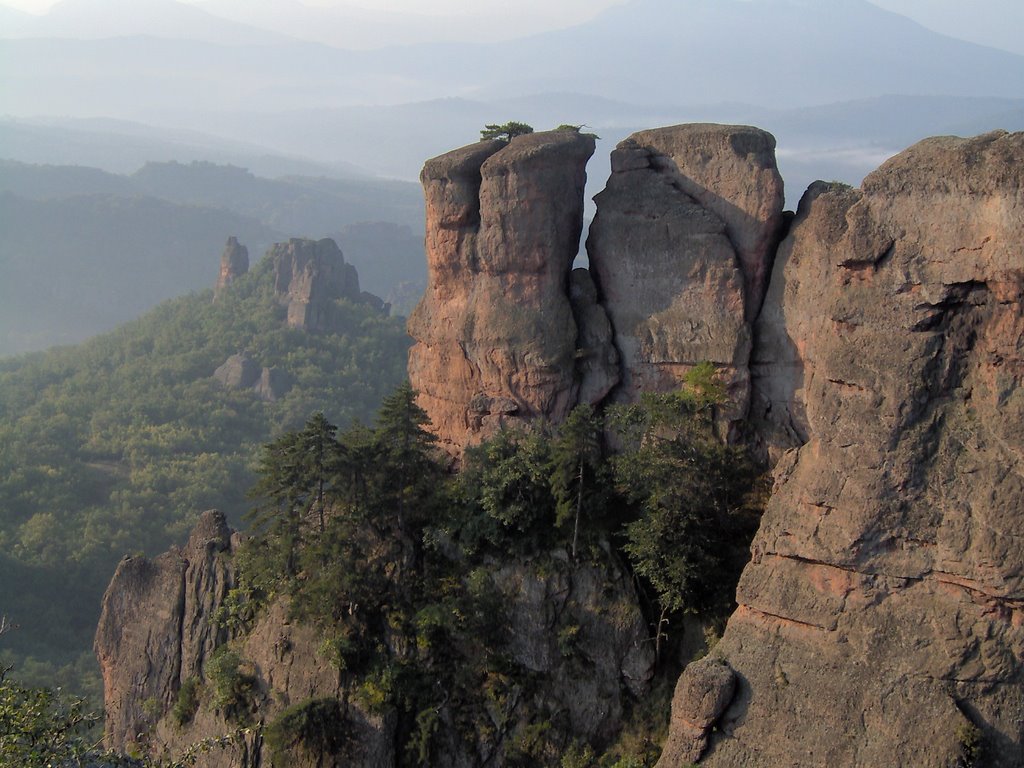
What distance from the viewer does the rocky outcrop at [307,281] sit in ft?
230

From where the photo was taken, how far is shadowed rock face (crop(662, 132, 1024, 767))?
48.7 feet

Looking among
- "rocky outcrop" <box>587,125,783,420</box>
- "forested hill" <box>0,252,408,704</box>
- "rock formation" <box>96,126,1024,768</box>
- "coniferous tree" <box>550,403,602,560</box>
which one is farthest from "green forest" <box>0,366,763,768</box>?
"forested hill" <box>0,252,408,704</box>

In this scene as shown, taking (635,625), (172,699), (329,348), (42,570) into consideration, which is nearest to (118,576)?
(172,699)

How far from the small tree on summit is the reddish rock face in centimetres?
52

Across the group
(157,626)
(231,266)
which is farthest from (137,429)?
(157,626)

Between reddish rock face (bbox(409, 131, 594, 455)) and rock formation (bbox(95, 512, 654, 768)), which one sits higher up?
reddish rock face (bbox(409, 131, 594, 455))

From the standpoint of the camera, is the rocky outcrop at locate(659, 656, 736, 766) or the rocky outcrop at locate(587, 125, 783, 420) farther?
the rocky outcrop at locate(587, 125, 783, 420)

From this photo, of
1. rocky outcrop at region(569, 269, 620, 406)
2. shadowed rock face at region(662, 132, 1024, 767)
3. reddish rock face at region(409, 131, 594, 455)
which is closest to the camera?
shadowed rock face at region(662, 132, 1024, 767)

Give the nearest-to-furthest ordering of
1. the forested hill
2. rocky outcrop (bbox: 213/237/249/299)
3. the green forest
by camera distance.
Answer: the green forest → the forested hill → rocky outcrop (bbox: 213/237/249/299)

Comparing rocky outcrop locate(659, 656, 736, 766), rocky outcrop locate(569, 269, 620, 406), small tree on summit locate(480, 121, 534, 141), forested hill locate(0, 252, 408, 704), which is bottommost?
forested hill locate(0, 252, 408, 704)

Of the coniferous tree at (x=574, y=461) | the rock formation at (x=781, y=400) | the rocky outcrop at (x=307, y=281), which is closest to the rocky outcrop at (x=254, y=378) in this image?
the rocky outcrop at (x=307, y=281)

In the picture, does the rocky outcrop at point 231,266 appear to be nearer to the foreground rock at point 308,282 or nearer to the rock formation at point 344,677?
the foreground rock at point 308,282

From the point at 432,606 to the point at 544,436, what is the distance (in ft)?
15.1

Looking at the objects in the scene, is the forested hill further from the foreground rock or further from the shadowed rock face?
the shadowed rock face
